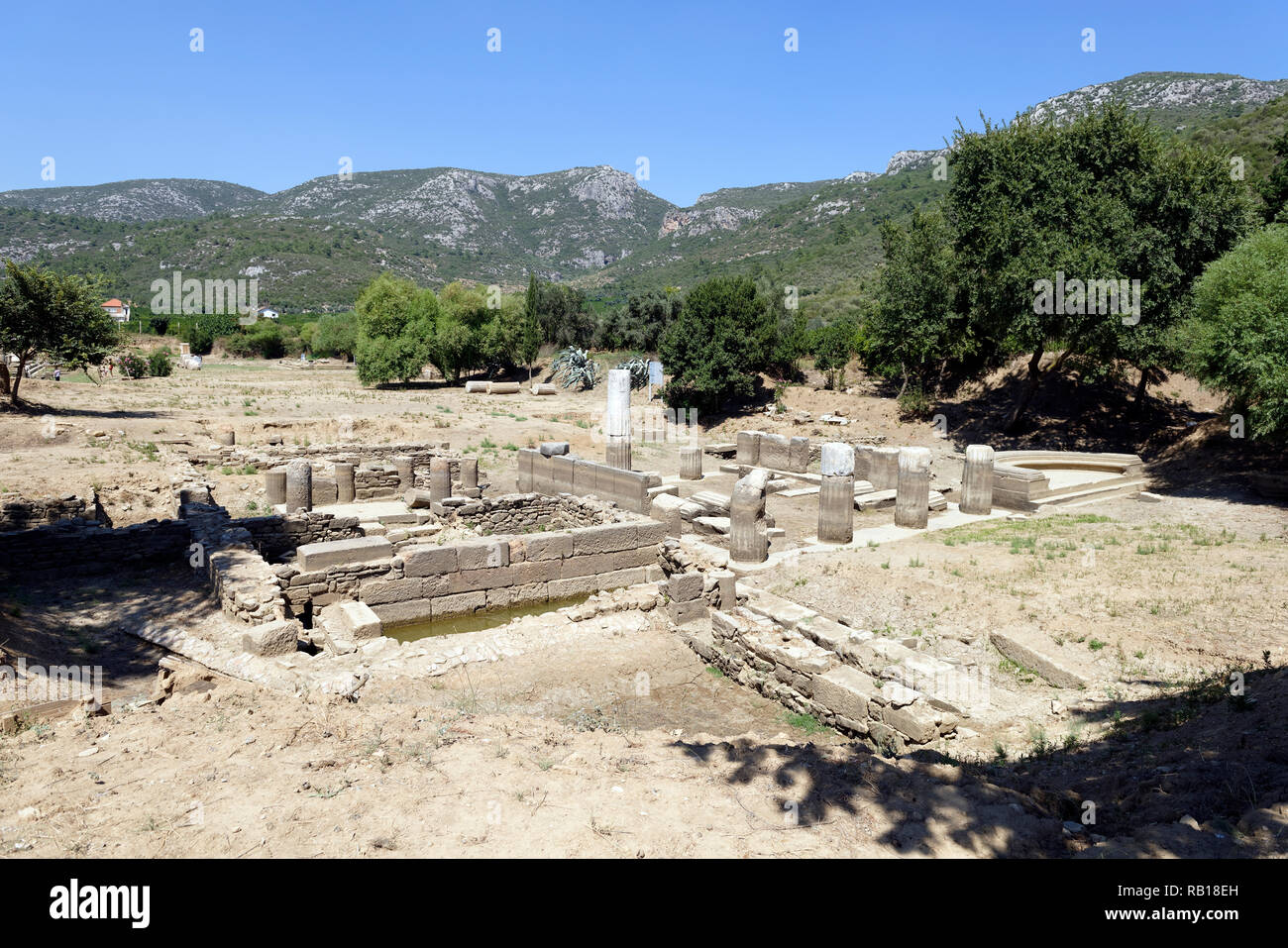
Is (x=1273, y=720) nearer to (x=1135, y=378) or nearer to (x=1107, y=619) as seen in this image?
(x=1107, y=619)

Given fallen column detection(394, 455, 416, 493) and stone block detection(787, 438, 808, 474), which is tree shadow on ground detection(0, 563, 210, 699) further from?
stone block detection(787, 438, 808, 474)

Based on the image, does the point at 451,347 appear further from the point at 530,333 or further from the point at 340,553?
the point at 340,553

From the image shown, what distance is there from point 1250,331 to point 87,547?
21464 mm

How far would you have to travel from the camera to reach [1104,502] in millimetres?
17000

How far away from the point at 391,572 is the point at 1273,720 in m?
10.3

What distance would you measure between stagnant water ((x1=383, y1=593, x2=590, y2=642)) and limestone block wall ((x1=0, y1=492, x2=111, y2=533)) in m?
7.19

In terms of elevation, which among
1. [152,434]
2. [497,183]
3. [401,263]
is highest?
[497,183]

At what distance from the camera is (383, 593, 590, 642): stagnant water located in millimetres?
11188

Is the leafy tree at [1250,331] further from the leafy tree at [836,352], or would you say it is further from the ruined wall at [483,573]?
the leafy tree at [836,352]

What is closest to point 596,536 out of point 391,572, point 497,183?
point 391,572

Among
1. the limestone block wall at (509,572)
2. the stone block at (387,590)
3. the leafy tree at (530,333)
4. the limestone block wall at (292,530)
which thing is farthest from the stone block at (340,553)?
the leafy tree at (530,333)

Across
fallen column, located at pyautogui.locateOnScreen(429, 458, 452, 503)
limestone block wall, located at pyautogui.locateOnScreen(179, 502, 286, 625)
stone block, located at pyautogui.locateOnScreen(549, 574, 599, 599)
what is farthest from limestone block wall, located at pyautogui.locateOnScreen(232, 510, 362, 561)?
stone block, located at pyautogui.locateOnScreen(549, 574, 599, 599)

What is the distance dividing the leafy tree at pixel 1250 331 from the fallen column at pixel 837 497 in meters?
7.94

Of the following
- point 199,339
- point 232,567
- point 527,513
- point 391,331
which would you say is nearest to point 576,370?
point 391,331
